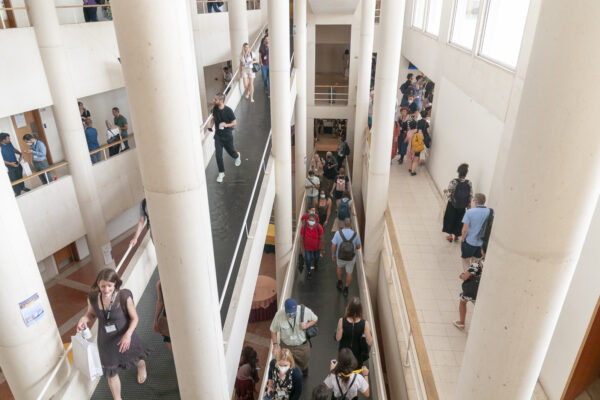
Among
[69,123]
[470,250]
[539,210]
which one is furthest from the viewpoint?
[69,123]

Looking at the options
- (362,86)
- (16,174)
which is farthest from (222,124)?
(362,86)

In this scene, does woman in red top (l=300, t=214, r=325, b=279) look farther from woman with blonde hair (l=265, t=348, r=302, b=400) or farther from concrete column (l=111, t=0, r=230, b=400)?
concrete column (l=111, t=0, r=230, b=400)

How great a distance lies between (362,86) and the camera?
45.3 feet

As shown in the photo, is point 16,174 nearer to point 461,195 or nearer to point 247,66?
point 247,66

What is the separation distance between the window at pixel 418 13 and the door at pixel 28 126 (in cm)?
1223

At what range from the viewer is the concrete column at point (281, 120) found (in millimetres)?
8281

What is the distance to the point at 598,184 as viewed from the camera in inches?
84.9

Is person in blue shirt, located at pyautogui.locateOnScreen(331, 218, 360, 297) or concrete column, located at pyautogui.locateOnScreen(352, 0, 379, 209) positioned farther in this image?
concrete column, located at pyautogui.locateOnScreen(352, 0, 379, 209)

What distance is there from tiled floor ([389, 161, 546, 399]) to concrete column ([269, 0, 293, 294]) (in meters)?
2.60

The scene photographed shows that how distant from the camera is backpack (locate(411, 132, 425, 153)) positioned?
11.0m

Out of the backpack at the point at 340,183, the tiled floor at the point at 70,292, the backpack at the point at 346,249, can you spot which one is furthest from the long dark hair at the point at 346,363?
the backpack at the point at 340,183

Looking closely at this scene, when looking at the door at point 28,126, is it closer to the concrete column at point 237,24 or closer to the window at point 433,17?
the concrete column at point 237,24

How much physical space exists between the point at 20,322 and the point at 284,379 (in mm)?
2960

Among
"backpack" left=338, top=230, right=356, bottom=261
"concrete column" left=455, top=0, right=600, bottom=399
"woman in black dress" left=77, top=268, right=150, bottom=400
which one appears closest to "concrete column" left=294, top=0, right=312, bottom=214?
"backpack" left=338, top=230, right=356, bottom=261
